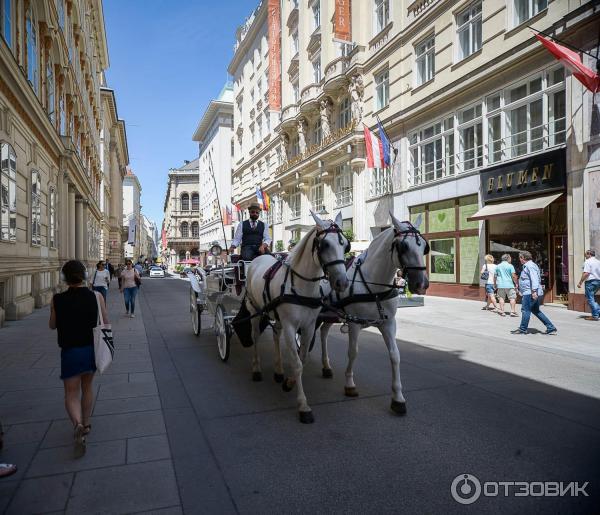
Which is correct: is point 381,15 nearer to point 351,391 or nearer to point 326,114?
point 326,114

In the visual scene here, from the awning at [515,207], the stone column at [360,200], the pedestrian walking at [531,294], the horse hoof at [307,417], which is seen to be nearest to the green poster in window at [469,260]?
the awning at [515,207]

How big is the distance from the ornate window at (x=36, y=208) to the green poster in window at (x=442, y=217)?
16.0m

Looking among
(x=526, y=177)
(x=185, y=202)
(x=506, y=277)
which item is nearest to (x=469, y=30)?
(x=526, y=177)

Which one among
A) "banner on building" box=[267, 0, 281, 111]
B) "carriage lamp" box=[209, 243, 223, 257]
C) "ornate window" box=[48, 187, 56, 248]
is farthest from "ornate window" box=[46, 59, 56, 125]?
"banner on building" box=[267, 0, 281, 111]

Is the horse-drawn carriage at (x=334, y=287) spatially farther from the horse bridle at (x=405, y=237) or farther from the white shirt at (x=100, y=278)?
the white shirt at (x=100, y=278)

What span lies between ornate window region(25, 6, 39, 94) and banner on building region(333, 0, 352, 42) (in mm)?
15604

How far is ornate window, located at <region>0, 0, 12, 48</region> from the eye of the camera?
31.8 feet

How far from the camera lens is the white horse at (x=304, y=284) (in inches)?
161

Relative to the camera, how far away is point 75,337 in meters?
3.62

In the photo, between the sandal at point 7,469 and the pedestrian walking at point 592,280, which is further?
the pedestrian walking at point 592,280

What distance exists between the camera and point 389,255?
4742 millimetres

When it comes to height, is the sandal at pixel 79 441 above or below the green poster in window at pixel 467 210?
below

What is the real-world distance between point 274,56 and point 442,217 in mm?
25770

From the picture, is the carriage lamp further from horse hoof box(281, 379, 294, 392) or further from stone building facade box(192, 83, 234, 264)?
stone building facade box(192, 83, 234, 264)
